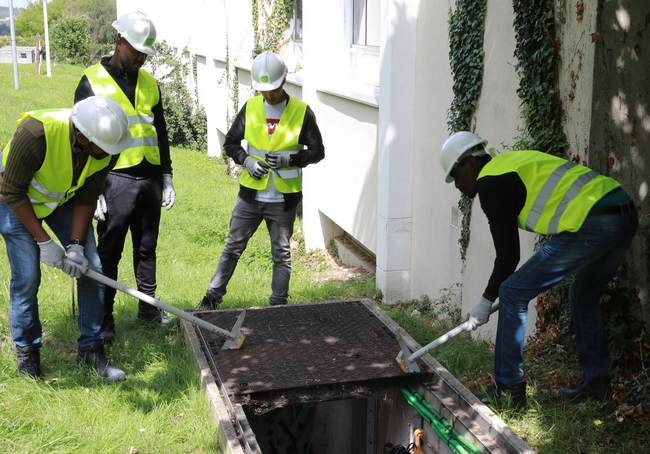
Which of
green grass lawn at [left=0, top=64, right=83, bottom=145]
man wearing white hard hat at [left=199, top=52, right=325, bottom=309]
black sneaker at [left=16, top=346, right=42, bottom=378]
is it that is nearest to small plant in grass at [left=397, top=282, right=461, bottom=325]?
man wearing white hard hat at [left=199, top=52, right=325, bottom=309]

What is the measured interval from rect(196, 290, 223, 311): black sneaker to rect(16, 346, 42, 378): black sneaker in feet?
5.29

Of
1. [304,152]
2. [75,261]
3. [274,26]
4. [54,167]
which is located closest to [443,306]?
[304,152]

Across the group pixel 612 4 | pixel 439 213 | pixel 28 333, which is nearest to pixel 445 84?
pixel 439 213

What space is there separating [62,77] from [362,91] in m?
29.6

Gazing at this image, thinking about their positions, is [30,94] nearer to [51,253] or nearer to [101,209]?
[101,209]

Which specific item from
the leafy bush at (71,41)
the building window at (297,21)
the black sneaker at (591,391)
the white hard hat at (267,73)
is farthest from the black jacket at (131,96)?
the leafy bush at (71,41)

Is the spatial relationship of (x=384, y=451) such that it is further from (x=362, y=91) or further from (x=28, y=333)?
(x=362, y=91)

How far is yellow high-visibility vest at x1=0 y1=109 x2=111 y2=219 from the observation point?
4219 millimetres

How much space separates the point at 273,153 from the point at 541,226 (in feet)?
7.73

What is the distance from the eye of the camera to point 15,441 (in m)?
4.12

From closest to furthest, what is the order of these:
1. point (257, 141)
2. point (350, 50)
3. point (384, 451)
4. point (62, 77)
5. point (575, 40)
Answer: point (575, 40)
point (384, 451)
point (257, 141)
point (350, 50)
point (62, 77)

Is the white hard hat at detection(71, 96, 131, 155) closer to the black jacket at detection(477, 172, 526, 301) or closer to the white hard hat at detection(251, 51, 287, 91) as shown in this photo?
the white hard hat at detection(251, 51, 287, 91)

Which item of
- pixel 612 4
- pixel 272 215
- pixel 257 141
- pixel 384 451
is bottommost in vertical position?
pixel 384 451

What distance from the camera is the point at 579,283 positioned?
4234 millimetres
